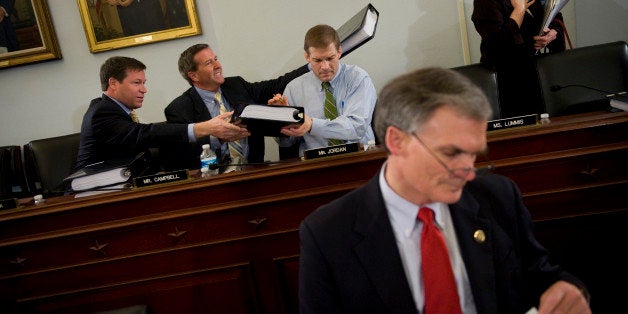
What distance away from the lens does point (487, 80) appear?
3.27 meters

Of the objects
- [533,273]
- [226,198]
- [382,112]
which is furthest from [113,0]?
[533,273]

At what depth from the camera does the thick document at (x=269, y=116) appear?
2330mm

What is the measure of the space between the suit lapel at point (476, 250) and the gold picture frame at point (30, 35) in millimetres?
4319

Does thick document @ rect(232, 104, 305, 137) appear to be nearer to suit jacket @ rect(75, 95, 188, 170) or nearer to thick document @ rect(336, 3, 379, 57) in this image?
suit jacket @ rect(75, 95, 188, 170)

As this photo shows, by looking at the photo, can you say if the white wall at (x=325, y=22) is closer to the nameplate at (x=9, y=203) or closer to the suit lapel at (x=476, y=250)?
the nameplate at (x=9, y=203)

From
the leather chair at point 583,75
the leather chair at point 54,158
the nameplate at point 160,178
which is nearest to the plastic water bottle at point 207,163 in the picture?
the nameplate at point 160,178

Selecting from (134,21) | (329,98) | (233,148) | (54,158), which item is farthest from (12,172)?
(329,98)

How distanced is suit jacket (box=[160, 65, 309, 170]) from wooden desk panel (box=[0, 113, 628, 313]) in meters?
0.78

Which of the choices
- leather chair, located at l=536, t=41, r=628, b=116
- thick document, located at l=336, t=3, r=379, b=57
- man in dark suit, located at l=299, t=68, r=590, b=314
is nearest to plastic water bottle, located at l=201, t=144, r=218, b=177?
thick document, located at l=336, t=3, r=379, b=57

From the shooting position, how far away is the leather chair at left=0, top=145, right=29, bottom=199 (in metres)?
4.10

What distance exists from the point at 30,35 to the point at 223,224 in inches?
131

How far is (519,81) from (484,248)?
2.35 meters

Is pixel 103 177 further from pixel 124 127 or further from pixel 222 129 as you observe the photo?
pixel 222 129

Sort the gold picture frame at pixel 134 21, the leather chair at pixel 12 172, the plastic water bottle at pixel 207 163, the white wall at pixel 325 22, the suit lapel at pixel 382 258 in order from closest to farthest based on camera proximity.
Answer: the suit lapel at pixel 382 258 → the plastic water bottle at pixel 207 163 → the white wall at pixel 325 22 → the leather chair at pixel 12 172 → the gold picture frame at pixel 134 21
